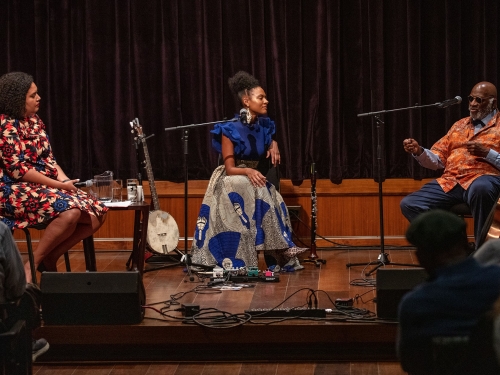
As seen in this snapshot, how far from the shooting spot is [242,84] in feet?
19.4

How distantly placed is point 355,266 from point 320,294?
1.01m

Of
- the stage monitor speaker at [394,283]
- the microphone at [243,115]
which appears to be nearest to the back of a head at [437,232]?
the stage monitor speaker at [394,283]

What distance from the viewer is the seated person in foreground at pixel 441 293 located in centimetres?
218

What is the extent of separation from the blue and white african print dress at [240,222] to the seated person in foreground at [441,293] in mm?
3381

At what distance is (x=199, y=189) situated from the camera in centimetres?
673

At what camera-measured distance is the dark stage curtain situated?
6.51m

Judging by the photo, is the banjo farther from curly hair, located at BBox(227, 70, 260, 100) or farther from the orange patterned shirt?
the orange patterned shirt

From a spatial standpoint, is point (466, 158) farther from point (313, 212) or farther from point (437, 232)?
point (437, 232)

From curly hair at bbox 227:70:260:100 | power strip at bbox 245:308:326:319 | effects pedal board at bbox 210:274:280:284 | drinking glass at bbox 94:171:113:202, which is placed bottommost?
power strip at bbox 245:308:326:319

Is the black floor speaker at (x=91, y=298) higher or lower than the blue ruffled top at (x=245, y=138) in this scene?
lower

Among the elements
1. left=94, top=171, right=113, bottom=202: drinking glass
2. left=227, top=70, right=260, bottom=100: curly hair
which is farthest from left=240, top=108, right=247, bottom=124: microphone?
left=94, top=171, right=113, bottom=202: drinking glass

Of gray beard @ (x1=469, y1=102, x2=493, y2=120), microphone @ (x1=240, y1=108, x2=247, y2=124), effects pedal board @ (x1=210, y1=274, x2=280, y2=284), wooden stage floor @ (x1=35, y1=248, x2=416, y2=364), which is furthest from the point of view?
microphone @ (x1=240, y1=108, x2=247, y2=124)

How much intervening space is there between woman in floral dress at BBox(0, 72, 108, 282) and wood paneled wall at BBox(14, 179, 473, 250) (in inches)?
64.7

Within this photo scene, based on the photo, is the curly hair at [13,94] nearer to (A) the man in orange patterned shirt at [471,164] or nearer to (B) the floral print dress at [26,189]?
(B) the floral print dress at [26,189]
